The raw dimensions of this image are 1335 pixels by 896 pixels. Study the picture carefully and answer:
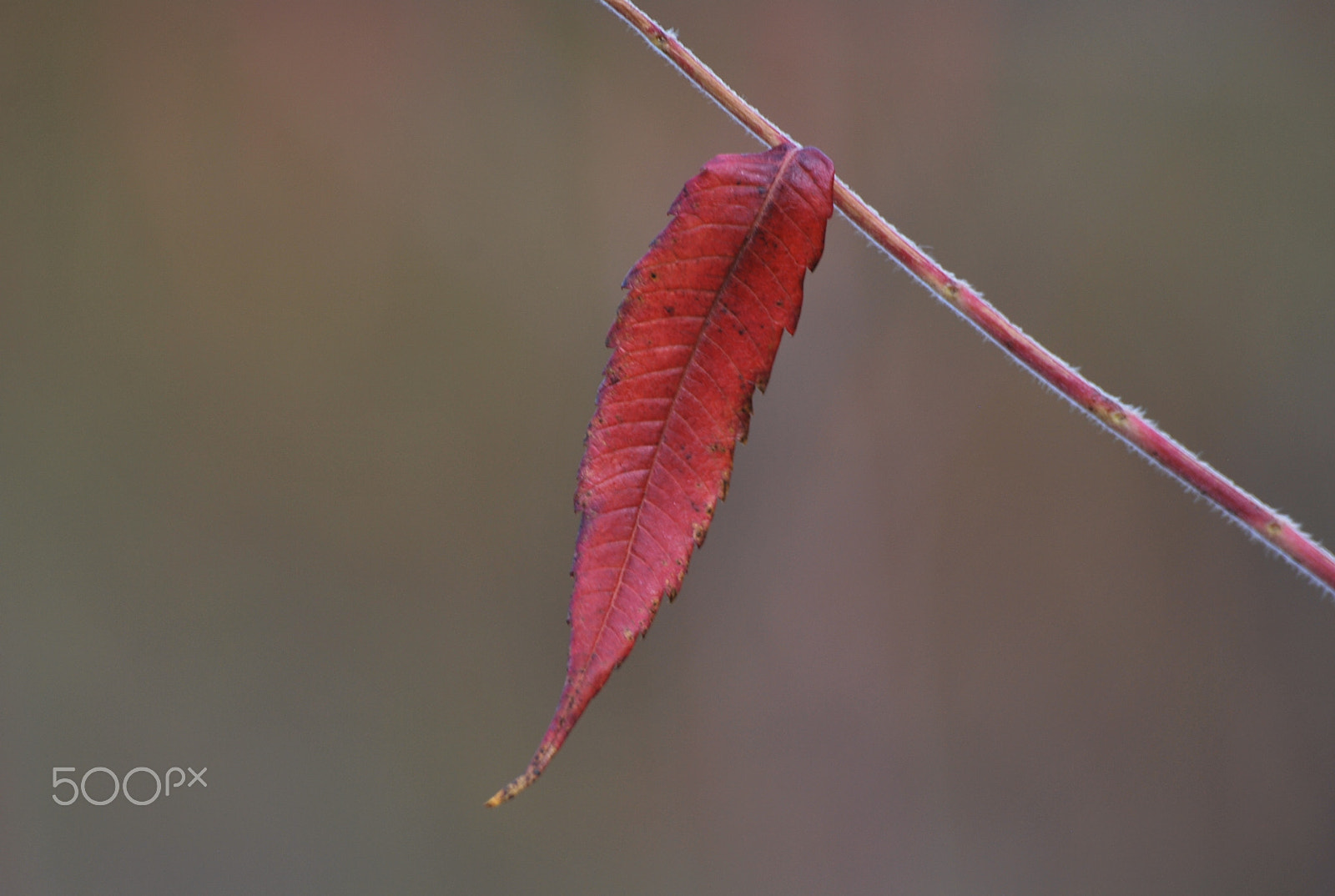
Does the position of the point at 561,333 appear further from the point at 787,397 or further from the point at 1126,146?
the point at 1126,146

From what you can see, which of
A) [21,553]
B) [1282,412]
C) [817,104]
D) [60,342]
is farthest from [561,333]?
[1282,412]

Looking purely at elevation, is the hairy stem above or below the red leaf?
above

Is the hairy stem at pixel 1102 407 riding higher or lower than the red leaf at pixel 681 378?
higher
